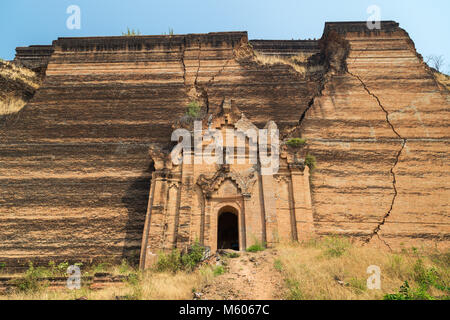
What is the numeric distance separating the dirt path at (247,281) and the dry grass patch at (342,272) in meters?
0.29

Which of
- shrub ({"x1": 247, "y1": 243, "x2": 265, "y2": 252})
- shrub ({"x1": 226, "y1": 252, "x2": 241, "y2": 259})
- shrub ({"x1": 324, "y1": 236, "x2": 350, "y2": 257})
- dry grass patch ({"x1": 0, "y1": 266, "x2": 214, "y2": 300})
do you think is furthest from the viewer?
shrub ({"x1": 247, "y1": 243, "x2": 265, "y2": 252})

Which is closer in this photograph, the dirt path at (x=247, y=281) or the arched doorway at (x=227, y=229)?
the dirt path at (x=247, y=281)

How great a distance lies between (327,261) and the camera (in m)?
7.66

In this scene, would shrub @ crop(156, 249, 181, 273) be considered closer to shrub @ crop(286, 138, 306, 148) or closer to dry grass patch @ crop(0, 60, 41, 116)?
shrub @ crop(286, 138, 306, 148)

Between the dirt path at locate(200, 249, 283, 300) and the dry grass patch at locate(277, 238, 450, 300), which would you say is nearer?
the dry grass patch at locate(277, 238, 450, 300)

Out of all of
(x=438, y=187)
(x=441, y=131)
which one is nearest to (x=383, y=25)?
(x=441, y=131)

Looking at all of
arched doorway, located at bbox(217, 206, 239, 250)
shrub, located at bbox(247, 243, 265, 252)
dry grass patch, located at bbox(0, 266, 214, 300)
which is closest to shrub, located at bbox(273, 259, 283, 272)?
shrub, located at bbox(247, 243, 265, 252)

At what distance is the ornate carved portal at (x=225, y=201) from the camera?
9680 millimetres

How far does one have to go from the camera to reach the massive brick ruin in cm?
1082

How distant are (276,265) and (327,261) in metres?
1.26

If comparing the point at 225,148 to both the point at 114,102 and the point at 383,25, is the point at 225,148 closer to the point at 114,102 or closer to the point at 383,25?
the point at 114,102

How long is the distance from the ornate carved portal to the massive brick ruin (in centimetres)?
6

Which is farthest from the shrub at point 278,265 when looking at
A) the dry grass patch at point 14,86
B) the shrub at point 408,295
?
the dry grass patch at point 14,86

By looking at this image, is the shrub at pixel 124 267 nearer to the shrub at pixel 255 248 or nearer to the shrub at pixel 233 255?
the shrub at pixel 233 255
